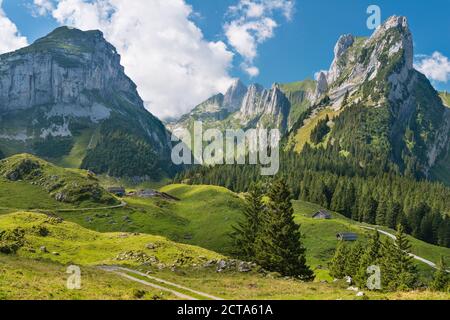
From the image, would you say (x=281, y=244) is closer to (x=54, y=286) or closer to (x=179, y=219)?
(x=54, y=286)

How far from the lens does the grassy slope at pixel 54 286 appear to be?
90.9ft

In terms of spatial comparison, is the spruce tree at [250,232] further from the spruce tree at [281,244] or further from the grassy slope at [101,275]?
the grassy slope at [101,275]

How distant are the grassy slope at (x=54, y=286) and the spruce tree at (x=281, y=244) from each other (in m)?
31.1

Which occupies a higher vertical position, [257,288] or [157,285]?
[157,285]

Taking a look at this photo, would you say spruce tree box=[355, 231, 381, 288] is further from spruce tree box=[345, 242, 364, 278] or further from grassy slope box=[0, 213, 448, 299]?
grassy slope box=[0, 213, 448, 299]

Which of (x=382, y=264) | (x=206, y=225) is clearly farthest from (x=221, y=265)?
(x=206, y=225)

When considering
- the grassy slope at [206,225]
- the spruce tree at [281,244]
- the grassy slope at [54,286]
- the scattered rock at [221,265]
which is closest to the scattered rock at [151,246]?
Result: the scattered rock at [221,265]

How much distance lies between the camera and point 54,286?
32.0 metres

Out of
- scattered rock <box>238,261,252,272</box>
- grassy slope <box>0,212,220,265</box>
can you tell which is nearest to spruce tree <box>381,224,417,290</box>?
scattered rock <box>238,261,252,272</box>

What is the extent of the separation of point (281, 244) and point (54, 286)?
42.7 m

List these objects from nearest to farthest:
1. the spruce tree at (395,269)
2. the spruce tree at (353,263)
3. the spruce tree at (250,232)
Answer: the spruce tree at (395,269), the spruce tree at (250,232), the spruce tree at (353,263)

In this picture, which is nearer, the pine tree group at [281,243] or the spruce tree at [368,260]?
the pine tree group at [281,243]

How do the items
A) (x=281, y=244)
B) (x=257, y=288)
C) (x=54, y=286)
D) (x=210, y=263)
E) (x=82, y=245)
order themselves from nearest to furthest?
(x=54, y=286)
(x=257, y=288)
(x=210, y=263)
(x=281, y=244)
(x=82, y=245)
